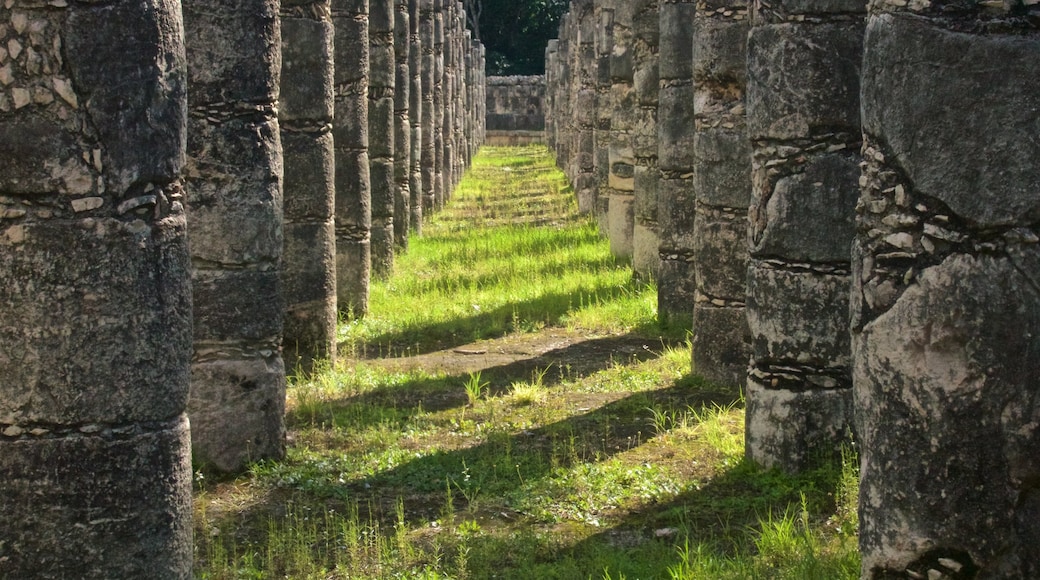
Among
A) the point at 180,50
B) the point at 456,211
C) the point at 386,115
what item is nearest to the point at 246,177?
the point at 180,50

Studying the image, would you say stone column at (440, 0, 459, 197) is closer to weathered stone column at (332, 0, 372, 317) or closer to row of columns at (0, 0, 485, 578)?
weathered stone column at (332, 0, 372, 317)

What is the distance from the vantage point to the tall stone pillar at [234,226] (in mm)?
7758

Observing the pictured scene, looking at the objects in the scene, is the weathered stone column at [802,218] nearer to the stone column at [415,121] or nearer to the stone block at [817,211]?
the stone block at [817,211]

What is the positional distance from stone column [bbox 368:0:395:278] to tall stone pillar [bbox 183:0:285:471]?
7058 mm

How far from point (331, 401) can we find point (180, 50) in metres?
5.47

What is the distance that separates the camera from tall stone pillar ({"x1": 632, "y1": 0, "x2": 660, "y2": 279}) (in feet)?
47.5

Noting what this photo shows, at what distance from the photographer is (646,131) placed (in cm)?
1463

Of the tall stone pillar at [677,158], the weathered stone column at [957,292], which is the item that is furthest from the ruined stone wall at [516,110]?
the weathered stone column at [957,292]

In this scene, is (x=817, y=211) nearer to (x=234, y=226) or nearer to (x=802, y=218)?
(x=802, y=218)

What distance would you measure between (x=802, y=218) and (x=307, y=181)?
426cm

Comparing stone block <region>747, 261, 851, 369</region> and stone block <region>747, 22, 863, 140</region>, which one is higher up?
stone block <region>747, 22, 863, 140</region>

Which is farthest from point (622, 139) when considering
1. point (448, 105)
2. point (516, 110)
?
point (516, 110)

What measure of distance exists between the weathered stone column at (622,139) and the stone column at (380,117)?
122 inches

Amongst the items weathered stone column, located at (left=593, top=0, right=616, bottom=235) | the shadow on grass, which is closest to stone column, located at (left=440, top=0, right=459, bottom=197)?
weathered stone column, located at (left=593, top=0, right=616, bottom=235)
